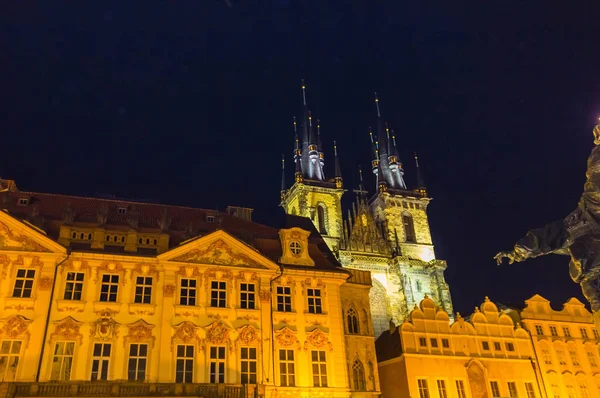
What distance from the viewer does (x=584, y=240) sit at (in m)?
28.5

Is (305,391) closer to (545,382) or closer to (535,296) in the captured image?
(545,382)

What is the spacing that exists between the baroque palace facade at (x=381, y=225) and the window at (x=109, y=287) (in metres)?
46.6

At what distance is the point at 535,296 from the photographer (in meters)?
46.2

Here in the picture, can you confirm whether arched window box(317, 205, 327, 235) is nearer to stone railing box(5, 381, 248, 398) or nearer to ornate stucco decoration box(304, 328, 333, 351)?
ornate stucco decoration box(304, 328, 333, 351)

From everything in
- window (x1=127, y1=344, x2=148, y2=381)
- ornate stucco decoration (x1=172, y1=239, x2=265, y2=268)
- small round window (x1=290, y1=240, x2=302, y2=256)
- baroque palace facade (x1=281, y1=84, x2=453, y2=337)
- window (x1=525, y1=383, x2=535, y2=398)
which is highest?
baroque palace facade (x1=281, y1=84, x2=453, y2=337)

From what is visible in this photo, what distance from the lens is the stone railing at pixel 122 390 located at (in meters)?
26.4

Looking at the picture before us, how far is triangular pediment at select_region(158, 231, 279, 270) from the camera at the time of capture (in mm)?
34281

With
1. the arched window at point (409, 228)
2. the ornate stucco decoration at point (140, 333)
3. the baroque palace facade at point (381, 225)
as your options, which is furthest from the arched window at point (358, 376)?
the arched window at point (409, 228)

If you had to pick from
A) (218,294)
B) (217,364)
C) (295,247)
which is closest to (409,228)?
(295,247)

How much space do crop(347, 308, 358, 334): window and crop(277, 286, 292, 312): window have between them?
5.18 meters

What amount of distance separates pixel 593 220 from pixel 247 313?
63.7 feet

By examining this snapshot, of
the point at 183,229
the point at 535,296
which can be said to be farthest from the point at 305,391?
the point at 535,296

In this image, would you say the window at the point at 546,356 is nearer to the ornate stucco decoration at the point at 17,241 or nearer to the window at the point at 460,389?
the window at the point at 460,389

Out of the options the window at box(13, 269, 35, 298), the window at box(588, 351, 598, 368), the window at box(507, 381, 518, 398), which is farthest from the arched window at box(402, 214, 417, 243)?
the window at box(13, 269, 35, 298)
